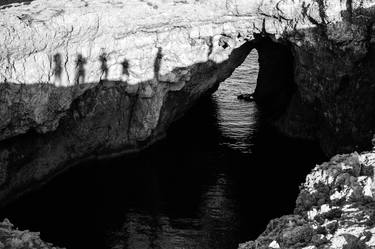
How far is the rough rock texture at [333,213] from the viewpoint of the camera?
59.1 feet

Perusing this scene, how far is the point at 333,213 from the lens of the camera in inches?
776

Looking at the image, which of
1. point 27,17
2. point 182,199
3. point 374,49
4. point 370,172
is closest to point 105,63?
point 27,17

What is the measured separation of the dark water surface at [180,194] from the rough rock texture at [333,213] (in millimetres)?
11732

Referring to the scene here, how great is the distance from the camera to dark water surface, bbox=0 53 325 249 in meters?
34.1

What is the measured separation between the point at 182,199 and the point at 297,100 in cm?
1880

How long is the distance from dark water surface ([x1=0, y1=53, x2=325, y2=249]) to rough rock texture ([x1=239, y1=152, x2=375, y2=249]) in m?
11.7

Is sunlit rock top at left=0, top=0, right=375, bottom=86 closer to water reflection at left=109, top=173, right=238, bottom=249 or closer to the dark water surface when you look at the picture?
the dark water surface

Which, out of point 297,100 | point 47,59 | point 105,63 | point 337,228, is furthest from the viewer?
point 297,100

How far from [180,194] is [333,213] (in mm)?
20791

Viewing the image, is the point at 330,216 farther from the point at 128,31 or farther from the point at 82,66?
the point at 82,66

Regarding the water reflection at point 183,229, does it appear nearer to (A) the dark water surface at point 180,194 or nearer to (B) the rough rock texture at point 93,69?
(A) the dark water surface at point 180,194

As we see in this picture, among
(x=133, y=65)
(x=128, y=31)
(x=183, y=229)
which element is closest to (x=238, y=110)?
(x=133, y=65)

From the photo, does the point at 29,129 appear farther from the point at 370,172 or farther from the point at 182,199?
the point at 370,172

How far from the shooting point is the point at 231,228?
3450 centimetres
